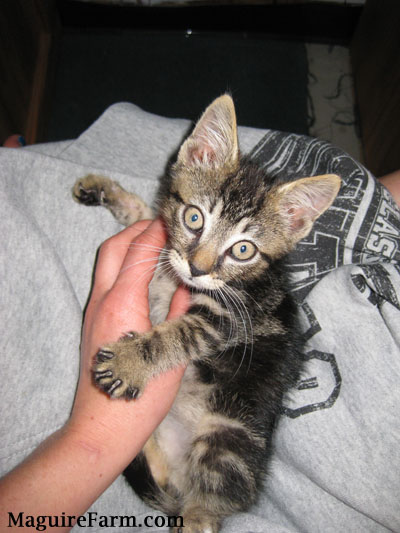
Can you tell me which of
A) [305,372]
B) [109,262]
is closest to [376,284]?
[305,372]

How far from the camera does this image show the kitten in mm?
1049

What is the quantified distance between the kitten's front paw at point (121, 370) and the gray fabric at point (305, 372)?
0.16 m

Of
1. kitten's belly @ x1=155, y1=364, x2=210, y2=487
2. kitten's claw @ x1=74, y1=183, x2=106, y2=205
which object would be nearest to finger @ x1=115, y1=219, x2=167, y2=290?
kitten's claw @ x1=74, y1=183, x2=106, y2=205

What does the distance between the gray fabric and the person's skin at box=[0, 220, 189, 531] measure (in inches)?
3.4

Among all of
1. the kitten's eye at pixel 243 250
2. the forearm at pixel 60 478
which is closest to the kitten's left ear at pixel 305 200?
the kitten's eye at pixel 243 250

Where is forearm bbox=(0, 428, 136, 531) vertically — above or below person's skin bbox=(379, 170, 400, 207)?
below

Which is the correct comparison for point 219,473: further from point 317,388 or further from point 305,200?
point 305,200

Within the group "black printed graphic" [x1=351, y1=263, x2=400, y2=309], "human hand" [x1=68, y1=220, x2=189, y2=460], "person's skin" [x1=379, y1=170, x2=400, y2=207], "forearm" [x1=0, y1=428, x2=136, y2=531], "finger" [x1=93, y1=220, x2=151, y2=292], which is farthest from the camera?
"person's skin" [x1=379, y1=170, x2=400, y2=207]

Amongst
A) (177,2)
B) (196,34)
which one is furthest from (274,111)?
(177,2)

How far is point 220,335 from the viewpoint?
1.09m

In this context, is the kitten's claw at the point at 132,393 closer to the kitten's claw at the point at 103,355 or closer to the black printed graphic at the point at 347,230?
the kitten's claw at the point at 103,355

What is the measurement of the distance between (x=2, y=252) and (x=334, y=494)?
112cm

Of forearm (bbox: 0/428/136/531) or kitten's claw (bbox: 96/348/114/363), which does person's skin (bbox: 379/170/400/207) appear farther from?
forearm (bbox: 0/428/136/531)

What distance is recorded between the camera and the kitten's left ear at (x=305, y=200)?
38.8 inches
